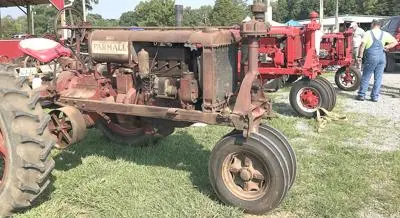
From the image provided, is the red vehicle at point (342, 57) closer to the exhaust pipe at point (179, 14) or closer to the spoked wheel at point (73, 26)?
the exhaust pipe at point (179, 14)

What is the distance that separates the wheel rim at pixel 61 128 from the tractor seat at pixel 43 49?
0.75m

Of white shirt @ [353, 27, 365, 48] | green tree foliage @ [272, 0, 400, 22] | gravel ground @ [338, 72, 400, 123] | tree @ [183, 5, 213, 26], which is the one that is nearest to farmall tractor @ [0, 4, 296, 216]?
tree @ [183, 5, 213, 26]

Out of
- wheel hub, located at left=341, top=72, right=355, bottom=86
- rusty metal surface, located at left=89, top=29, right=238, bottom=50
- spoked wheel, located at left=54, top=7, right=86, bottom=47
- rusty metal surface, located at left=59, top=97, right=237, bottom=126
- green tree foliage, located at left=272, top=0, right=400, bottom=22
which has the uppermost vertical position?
green tree foliage, located at left=272, top=0, right=400, bottom=22

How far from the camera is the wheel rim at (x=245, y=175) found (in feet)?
12.7

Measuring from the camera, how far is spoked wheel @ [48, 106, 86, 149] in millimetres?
4574

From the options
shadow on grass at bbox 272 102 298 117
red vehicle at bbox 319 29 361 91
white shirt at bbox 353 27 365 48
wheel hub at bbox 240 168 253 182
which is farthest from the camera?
white shirt at bbox 353 27 365 48

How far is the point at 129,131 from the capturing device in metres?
5.59

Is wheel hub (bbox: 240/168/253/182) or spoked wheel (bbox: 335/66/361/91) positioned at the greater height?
spoked wheel (bbox: 335/66/361/91)

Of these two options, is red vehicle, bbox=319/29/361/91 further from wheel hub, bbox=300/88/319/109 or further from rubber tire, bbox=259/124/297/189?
rubber tire, bbox=259/124/297/189

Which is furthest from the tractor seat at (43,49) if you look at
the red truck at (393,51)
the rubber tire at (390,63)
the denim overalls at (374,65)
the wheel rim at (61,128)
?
the rubber tire at (390,63)

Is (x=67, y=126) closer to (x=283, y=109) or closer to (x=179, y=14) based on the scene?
(x=179, y=14)

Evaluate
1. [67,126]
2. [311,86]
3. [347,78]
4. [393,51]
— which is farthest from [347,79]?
[67,126]

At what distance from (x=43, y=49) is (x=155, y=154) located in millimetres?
1722

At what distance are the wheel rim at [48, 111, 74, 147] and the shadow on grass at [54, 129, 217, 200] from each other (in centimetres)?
44
